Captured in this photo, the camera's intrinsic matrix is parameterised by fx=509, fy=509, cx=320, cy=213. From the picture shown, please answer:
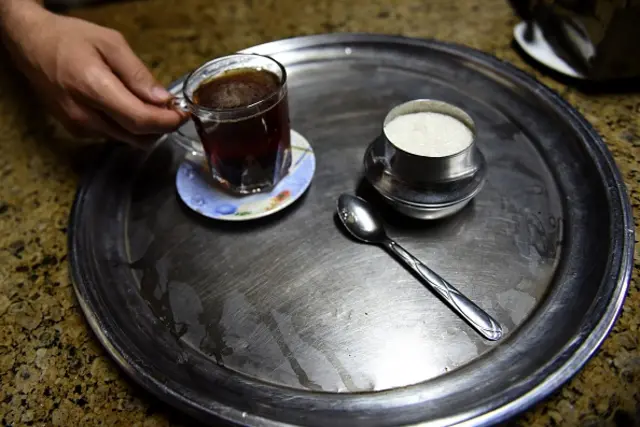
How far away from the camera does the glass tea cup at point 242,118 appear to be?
2.10ft

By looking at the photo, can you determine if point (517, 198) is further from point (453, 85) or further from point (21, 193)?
point (21, 193)

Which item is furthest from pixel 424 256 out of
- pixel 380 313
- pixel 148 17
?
pixel 148 17

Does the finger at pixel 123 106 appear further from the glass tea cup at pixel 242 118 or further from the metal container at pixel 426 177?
the metal container at pixel 426 177

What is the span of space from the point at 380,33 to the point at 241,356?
2.20 ft

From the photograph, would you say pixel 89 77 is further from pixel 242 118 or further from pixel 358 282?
pixel 358 282

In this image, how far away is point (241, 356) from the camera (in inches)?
22.1

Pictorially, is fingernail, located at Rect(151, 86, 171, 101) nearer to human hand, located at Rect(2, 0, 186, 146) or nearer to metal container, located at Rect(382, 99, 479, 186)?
human hand, located at Rect(2, 0, 186, 146)

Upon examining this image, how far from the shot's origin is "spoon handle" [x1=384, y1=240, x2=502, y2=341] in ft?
1.82

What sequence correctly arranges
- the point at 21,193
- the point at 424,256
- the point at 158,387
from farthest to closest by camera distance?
1. the point at 21,193
2. the point at 424,256
3. the point at 158,387

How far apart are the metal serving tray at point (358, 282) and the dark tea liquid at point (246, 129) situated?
0.07 m

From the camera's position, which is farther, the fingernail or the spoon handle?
the fingernail

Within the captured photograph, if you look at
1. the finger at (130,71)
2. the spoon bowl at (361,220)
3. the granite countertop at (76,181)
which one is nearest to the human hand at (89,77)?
the finger at (130,71)

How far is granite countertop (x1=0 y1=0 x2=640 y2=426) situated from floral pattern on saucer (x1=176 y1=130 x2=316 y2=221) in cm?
18

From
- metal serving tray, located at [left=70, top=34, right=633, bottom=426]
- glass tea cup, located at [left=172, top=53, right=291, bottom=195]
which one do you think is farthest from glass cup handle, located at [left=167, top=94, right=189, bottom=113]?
metal serving tray, located at [left=70, top=34, right=633, bottom=426]
